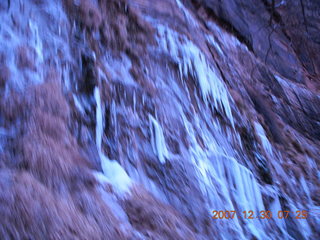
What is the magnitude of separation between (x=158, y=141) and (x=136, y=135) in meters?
0.25

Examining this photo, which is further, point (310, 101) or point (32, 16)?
point (310, 101)

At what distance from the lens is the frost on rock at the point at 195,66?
14.6ft

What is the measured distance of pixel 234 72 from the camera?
227 inches

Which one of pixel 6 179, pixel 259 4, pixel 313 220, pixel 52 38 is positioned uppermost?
pixel 259 4

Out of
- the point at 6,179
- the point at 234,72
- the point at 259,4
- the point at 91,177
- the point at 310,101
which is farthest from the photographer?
the point at 259,4

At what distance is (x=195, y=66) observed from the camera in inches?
182

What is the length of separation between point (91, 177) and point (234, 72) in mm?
3915

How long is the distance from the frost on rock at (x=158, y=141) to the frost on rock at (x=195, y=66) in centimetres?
115

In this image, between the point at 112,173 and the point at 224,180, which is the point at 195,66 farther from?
the point at 112,173

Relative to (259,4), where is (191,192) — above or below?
below

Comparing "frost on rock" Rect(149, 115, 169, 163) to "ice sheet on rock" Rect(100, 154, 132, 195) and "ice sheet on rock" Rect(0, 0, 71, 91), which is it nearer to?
"ice sheet on rock" Rect(100, 154, 132, 195)

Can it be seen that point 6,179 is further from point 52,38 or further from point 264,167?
point 264,167

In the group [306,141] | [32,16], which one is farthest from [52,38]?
[306,141]
